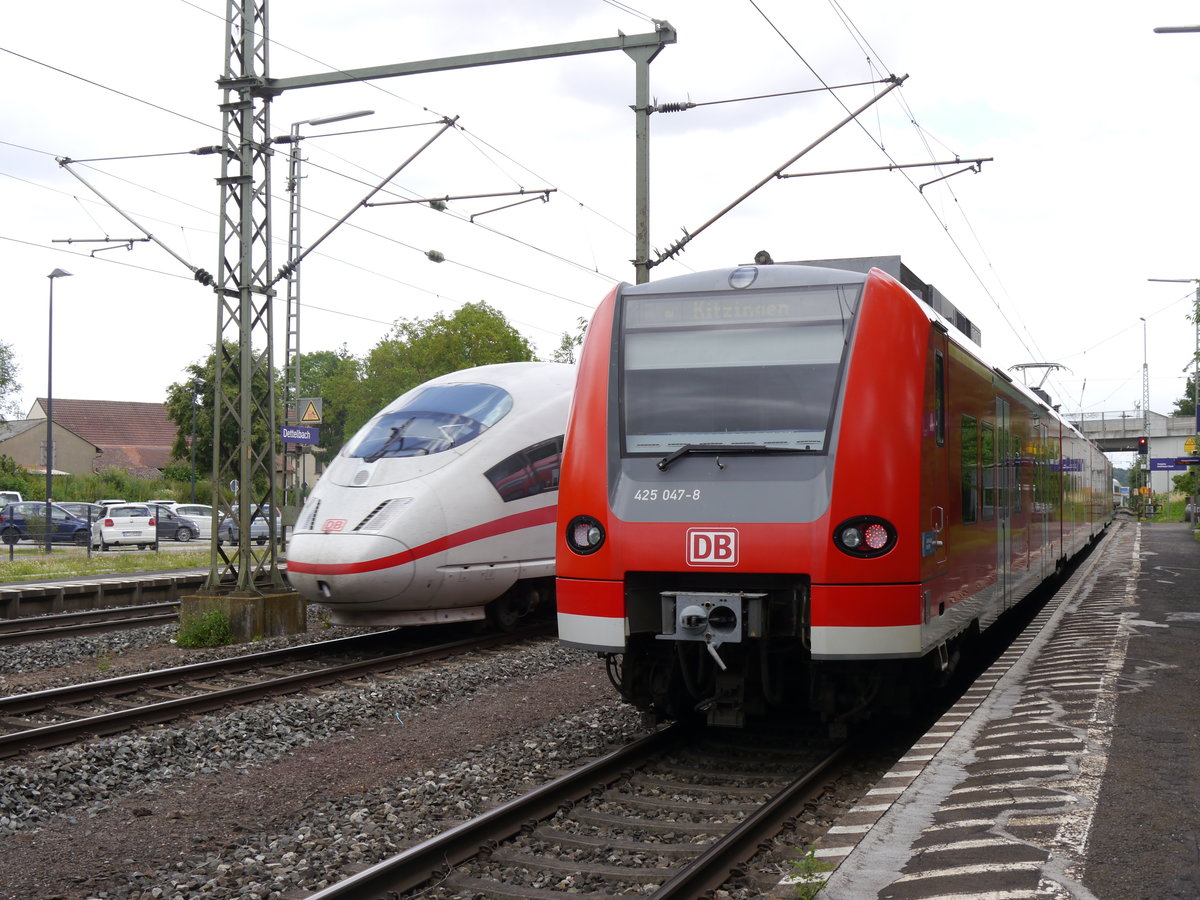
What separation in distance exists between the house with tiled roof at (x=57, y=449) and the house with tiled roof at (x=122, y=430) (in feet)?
1.92

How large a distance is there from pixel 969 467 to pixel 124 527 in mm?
31555

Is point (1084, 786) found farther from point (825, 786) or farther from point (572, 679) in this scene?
point (572, 679)

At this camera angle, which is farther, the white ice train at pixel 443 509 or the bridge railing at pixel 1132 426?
the bridge railing at pixel 1132 426

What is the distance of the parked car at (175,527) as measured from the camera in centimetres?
4034

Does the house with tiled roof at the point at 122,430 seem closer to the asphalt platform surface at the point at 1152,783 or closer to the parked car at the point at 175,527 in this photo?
the parked car at the point at 175,527

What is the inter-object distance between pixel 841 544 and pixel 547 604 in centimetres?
865

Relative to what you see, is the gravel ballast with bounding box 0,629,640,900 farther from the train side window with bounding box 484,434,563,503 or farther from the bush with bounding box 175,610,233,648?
the bush with bounding box 175,610,233,648

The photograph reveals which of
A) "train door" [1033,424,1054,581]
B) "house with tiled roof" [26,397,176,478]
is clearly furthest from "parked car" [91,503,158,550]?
"house with tiled roof" [26,397,176,478]

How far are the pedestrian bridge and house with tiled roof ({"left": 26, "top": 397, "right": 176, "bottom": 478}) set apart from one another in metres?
66.0

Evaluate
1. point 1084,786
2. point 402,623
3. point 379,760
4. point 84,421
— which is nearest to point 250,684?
point 402,623

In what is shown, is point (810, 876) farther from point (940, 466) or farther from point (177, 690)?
point (177, 690)

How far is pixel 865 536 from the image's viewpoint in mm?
6602

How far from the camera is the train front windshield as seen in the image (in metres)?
7.01

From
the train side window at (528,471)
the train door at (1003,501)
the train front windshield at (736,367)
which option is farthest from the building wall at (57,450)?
the train front windshield at (736,367)
